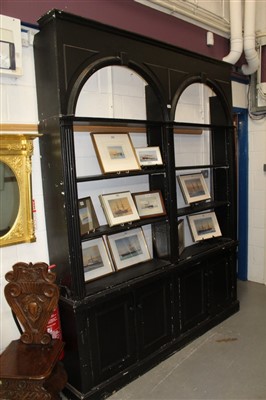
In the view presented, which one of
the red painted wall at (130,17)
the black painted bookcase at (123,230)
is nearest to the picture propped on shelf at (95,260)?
the black painted bookcase at (123,230)

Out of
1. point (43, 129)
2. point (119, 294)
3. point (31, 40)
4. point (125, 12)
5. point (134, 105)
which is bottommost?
point (119, 294)

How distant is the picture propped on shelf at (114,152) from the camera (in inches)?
98.4

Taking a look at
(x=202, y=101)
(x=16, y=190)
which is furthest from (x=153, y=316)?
(x=202, y=101)

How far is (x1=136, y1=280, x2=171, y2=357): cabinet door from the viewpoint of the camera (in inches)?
101

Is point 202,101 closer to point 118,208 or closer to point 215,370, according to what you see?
point 118,208

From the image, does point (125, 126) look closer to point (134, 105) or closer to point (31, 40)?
point (134, 105)

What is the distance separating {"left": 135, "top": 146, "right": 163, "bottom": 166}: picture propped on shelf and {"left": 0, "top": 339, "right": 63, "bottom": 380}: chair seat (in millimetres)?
1548

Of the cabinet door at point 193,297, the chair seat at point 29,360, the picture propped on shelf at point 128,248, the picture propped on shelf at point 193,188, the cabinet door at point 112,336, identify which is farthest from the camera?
the picture propped on shelf at point 193,188

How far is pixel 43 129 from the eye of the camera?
2.25 m

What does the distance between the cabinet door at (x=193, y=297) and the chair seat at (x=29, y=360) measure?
125cm

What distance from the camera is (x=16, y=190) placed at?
7.32ft

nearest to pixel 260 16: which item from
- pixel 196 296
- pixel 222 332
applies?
pixel 196 296

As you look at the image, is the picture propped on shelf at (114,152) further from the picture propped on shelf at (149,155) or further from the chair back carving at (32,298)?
the chair back carving at (32,298)

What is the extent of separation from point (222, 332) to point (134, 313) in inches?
44.4
